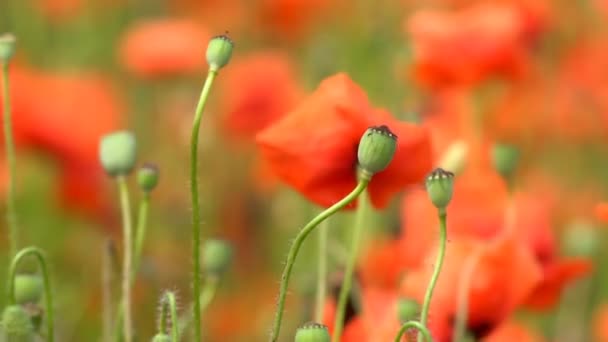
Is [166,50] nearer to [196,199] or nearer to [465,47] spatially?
[465,47]

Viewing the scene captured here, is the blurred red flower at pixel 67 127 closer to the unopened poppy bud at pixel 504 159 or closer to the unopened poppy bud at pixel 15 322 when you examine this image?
the unopened poppy bud at pixel 504 159

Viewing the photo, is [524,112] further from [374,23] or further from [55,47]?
[55,47]

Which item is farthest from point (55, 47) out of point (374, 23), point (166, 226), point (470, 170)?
point (470, 170)

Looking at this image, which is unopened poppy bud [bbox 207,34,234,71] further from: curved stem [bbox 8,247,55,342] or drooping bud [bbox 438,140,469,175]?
drooping bud [bbox 438,140,469,175]

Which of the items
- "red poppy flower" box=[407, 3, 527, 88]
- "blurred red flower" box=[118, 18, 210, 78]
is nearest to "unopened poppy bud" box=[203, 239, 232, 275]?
"red poppy flower" box=[407, 3, 527, 88]

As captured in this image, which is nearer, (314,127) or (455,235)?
(314,127)

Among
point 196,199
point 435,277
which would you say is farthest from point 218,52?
point 435,277
